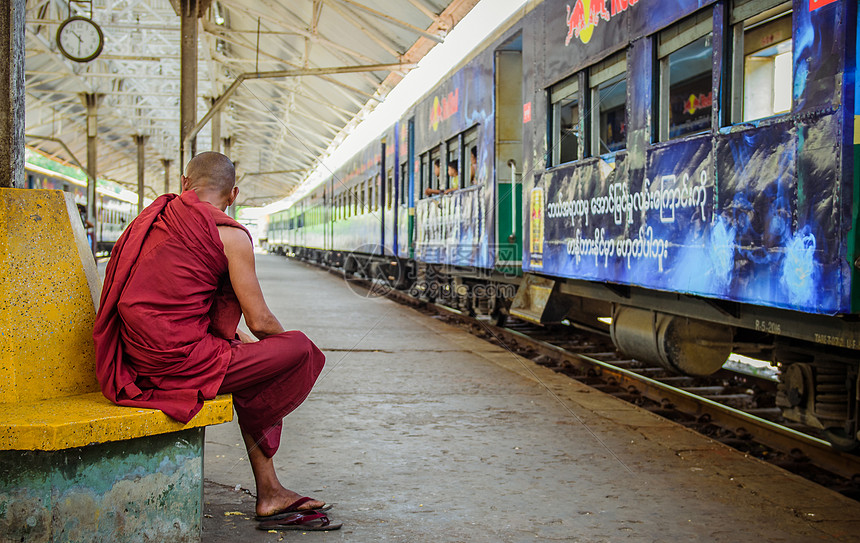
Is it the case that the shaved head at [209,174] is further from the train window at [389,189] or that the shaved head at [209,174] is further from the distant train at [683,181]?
the train window at [389,189]

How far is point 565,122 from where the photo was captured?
704cm

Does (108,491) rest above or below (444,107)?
below

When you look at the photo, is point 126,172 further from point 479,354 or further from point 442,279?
point 479,354

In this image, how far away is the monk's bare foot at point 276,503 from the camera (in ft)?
10.3

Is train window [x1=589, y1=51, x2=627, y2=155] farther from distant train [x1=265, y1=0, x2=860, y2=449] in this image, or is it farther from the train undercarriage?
the train undercarriage

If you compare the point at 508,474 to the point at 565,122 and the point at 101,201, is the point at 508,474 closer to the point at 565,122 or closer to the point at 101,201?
the point at 565,122

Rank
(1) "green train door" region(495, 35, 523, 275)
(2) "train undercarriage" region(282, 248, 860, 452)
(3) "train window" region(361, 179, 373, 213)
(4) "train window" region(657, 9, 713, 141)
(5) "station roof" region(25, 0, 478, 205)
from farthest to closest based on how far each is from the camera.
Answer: (3) "train window" region(361, 179, 373, 213) < (5) "station roof" region(25, 0, 478, 205) < (1) "green train door" region(495, 35, 523, 275) < (4) "train window" region(657, 9, 713, 141) < (2) "train undercarriage" region(282, 248, 860, 452)

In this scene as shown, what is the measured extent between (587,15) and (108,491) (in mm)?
5232

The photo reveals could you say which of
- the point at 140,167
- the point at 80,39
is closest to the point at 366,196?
the point at 80,39

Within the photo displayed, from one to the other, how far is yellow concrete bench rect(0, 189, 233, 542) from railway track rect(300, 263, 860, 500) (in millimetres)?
3378

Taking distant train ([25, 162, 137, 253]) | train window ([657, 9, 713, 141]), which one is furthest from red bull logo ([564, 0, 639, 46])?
distant train ([25, 162, 137, 253])

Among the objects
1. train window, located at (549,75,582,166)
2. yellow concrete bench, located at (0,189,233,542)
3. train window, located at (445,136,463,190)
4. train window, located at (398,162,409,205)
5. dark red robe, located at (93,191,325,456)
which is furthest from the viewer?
train window, located at (398,162,409,205)

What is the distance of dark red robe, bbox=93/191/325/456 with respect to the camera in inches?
106

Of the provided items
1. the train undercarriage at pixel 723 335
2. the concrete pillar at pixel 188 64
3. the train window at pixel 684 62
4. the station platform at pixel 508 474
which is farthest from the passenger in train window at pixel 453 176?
the concrete pillar at pixel 188 64
